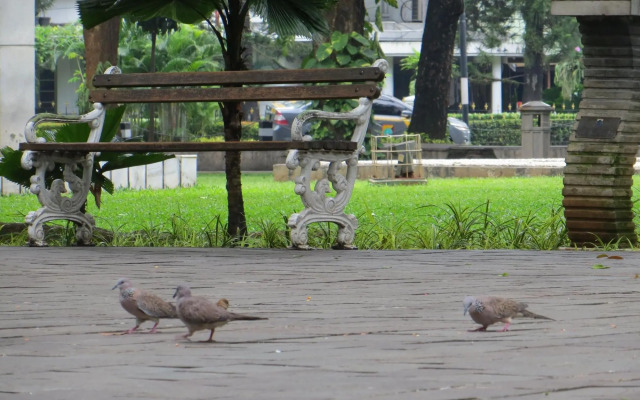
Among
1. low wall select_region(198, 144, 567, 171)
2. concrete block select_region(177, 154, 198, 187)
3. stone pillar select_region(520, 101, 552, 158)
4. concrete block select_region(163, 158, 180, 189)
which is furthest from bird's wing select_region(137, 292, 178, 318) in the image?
stone pillar select_region(520, 101, 552, 158)

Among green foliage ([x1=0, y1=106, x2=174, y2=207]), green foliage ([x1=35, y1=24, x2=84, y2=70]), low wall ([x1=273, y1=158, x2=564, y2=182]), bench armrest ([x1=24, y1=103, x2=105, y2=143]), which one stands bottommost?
low wall ([x1=273, y1=158, x2=564, y2=182])

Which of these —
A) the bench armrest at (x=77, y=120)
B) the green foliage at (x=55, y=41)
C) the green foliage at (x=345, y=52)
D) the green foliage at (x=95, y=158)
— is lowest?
the green foliage at (x=95, y=158)

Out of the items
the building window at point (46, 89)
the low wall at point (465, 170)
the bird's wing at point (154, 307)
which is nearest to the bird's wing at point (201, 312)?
the bird's wing at point (154, 307)

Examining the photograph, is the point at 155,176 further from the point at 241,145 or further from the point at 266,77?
the point at 241,145

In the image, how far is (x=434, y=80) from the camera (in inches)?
1182

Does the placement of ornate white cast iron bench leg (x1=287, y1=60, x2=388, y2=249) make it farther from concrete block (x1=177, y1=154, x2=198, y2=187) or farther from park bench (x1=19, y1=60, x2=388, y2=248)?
concrete block (x1=177, y1=154, x2=198, y2=187)

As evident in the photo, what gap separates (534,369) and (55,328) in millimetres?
1849

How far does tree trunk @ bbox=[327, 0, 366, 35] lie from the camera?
19.7m

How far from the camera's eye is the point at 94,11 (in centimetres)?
897

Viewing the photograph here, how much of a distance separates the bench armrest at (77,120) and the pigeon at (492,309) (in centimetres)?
498

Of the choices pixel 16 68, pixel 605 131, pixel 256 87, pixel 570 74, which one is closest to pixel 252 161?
pixel 16 68

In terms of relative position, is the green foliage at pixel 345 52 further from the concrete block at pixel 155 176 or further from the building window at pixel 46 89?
the building window at pixel 46 89

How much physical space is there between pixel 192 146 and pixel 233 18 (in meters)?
1.29

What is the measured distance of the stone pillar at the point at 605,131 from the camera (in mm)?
8016
